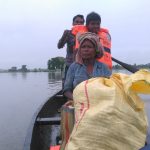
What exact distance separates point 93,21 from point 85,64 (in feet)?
4.43

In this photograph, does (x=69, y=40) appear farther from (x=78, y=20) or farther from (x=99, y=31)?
(x=99, y=31)

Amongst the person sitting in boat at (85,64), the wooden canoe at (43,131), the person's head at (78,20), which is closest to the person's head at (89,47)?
the person sitting in boat at (85,64)

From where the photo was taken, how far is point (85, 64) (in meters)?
3.52

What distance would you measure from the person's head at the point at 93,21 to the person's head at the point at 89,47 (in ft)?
4.32

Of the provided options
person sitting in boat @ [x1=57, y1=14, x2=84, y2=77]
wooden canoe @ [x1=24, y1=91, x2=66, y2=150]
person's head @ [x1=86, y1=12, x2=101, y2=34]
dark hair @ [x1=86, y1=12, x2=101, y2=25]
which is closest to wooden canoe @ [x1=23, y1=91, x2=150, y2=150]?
wooden canoe @ [x1=24, y1=91, x2=66, y2=150]

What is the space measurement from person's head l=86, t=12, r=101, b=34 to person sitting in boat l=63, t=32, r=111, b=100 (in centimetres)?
119

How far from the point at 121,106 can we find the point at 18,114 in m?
9.12

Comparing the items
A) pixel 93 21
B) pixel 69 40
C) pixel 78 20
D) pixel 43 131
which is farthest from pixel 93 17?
pixel 43 131

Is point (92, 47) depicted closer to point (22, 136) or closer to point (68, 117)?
point (68, 117)

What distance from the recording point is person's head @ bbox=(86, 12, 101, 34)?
15.4 feet

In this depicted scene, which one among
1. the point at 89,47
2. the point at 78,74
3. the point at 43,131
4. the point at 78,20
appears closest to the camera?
the point at 89,47

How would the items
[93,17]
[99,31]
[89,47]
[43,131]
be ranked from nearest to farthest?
[89,47]
[93,17]
[99,31]
[43,131]

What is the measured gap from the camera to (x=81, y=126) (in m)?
2.31

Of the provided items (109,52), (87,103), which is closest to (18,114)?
(109,52)
